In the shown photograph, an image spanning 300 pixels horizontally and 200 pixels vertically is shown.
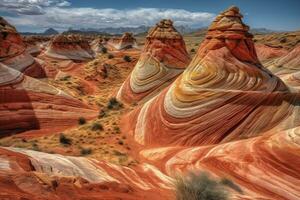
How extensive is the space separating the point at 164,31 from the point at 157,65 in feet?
14.4

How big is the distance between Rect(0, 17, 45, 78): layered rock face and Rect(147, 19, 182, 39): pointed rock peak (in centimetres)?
1481

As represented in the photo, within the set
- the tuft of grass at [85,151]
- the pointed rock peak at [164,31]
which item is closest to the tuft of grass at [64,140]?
the tuft of grass at [85,151]

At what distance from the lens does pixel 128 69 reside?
59688mm

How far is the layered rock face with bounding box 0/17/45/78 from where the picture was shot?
1483 inches

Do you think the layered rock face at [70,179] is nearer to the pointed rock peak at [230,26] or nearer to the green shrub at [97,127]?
the green shrub at [97,127]

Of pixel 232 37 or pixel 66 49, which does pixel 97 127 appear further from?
pixel 66 49

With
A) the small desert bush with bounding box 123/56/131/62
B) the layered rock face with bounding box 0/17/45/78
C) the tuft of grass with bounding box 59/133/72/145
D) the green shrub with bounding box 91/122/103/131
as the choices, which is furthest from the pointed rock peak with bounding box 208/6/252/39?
the small desert bush with bounding box 123/56/131/62

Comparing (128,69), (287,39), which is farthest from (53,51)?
(287,39)

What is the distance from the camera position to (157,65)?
117 ft

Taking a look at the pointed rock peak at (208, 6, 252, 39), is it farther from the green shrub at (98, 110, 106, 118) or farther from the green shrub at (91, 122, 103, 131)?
the green shrub at (98, 110, 106, 118)

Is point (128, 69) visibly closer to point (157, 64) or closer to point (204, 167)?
point (157, 64)

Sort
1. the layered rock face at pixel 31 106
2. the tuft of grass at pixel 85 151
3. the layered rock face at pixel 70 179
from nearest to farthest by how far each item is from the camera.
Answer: the layered rock face at pixel 70 179 → the tuft of grass at pixel 85 151 → the layered rock face at pixel 31 106

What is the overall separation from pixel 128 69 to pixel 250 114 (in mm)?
41619

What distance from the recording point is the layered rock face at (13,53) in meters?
37.7
